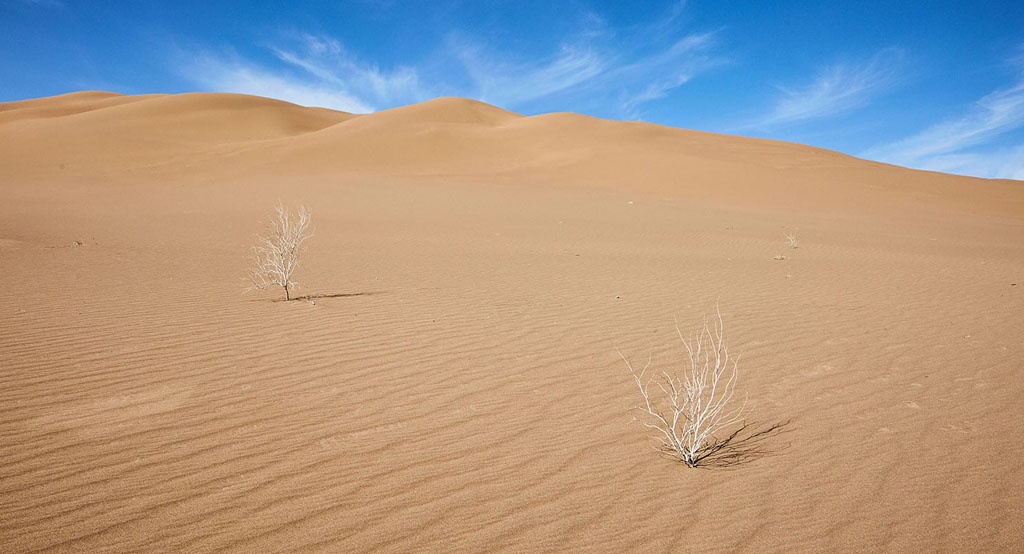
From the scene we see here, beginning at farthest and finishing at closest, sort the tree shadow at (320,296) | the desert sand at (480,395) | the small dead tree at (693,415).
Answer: the tree shadow at (320,296)
the small dead tree at (693,415)
the desert sand at (480,395)

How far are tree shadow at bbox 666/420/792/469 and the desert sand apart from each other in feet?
0.28

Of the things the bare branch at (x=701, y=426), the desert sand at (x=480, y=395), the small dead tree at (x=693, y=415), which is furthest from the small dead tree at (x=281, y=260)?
the bare branch at (x=701, y=426)

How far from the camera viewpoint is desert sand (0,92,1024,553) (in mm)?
2535

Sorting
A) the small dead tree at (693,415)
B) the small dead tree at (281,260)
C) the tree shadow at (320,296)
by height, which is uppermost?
the small dead tree at (281,260)

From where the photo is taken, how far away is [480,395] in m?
4.08

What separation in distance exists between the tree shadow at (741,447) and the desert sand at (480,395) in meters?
0.08

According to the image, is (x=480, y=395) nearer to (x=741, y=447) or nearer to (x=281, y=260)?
(x=741, y=447)

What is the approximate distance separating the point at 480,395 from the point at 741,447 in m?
1.84

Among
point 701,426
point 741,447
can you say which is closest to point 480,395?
point 701,426

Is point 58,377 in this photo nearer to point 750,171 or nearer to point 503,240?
point 503,240

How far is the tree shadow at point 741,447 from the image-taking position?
10.5 ft

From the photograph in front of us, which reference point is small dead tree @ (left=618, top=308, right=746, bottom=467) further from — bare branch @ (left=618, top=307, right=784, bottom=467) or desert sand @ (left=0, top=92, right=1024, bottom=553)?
desert sand @ (left=0, top=92, right=1024, bottom=553)

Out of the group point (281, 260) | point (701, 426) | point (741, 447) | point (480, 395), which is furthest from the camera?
point (281, 260)

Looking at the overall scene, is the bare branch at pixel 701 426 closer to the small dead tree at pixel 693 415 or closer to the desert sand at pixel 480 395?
the small dead tree at pixel 693 415
